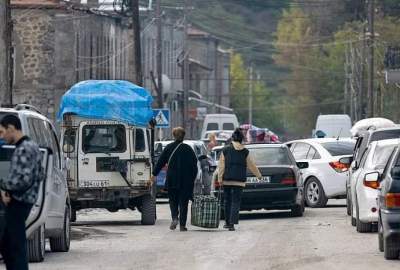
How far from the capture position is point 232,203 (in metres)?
23.5

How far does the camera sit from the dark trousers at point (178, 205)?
77.6 ft

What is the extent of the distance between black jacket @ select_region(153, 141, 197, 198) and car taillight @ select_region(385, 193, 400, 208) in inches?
289

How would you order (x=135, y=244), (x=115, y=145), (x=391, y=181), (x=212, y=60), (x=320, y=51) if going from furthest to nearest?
1. (x=320, y=51)
2. (x=212, y=60)
3. (x=115, y=145)
4. (x=135, y=244)
5. (x=391, y=181)

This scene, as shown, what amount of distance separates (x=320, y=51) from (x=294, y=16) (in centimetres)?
388

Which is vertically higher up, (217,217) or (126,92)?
(126,92)

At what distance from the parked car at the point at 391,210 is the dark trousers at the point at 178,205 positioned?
21.1 ft

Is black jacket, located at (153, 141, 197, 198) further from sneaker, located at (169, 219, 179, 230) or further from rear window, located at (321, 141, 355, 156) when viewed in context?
rear window, located at (321, 141, 355, 156)

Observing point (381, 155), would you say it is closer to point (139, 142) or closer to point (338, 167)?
point (139, 142)

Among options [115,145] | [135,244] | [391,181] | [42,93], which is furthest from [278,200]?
[42,93]

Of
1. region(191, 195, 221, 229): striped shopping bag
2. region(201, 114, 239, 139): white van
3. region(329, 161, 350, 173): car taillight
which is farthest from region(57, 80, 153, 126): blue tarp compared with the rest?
region(201, 114, 239, 139): white van

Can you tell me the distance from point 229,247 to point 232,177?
3.69 metres

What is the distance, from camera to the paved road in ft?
56.5

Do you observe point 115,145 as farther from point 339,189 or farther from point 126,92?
point 339,189

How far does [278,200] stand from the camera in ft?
87.6
